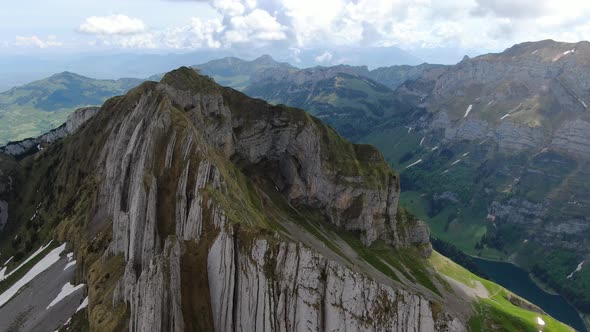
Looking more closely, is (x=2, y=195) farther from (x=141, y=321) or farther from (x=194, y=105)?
(x=141, y=321)

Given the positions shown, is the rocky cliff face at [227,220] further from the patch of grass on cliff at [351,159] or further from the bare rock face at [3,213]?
the bare rock face at [3,213]

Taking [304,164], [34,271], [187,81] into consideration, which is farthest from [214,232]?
[304,164]

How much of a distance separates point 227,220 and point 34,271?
7577 centimetres

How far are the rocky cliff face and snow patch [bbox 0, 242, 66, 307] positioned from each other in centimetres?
629

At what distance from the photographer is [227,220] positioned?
205 feet

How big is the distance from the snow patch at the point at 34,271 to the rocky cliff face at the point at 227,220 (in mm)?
6292

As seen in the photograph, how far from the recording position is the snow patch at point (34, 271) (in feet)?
342

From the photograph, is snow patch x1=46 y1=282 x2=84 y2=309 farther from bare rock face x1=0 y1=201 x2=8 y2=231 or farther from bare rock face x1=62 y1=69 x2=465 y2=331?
bare rock face x1=0 y1=201 x2=8 y2=231

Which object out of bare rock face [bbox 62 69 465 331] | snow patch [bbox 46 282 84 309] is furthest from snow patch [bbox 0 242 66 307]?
bare rock face [bbox 62 69 465 331]

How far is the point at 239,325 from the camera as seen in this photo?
5634 centimetres

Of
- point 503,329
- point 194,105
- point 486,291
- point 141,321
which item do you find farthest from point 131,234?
point 486,291

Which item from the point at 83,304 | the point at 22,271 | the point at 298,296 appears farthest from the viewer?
the point at 22,271

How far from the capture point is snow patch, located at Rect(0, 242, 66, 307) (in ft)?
342

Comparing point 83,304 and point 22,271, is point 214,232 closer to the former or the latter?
point 83,304
